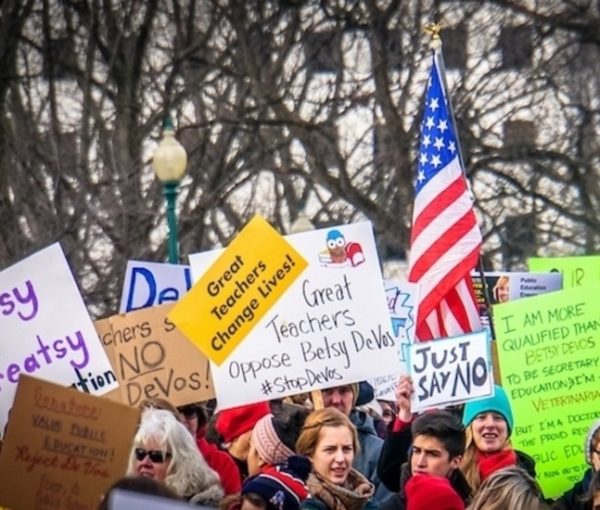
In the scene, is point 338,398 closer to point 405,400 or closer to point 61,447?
point 405,400

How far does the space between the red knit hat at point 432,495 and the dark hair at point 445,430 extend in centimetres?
52

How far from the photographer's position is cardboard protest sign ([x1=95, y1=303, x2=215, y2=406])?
40.8ft

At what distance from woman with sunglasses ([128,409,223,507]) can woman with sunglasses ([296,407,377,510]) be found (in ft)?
1.38

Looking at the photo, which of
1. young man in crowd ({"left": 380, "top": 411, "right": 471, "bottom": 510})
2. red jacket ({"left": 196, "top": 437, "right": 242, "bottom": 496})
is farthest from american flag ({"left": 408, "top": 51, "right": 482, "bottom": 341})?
young man in crowd ({"left": 380, "top": 411, "right": 471, "bottom": 510})

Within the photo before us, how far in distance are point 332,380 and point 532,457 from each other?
1.11 meters

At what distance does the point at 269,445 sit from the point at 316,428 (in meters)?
0.61

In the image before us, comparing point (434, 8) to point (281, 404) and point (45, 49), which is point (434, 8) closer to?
point (45, 49)

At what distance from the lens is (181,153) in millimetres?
24672

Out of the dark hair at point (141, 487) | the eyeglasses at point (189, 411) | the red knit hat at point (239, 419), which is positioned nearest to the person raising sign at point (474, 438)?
the red knit hat at point (239, 419)

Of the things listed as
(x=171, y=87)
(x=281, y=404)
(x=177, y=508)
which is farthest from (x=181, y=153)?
(x=177, y=508)

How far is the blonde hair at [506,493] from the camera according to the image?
1033 cm

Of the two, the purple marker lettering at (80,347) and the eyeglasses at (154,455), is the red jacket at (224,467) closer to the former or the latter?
the purple marker lettering at (80,347)

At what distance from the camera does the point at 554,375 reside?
12633 millimetres

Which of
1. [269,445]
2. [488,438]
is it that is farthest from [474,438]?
[269,445]
